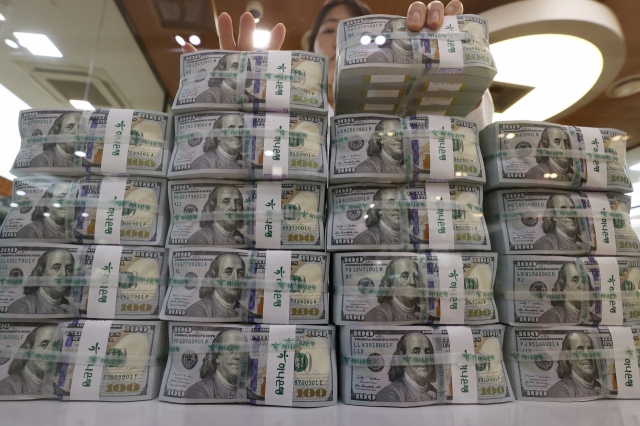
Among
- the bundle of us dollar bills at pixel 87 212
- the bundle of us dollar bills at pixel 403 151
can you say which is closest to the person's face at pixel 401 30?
the bundle of us dollar bills at pixel 403 151

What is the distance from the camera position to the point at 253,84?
1237 millimetres

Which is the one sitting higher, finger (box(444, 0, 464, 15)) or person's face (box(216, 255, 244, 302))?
finger (box(444, 0, 464, 15))

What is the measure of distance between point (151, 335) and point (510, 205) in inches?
50.5

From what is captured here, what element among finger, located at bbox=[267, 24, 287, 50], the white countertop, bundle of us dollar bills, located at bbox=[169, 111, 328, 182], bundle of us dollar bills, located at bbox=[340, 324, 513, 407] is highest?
finger, located at bbox=[267, 24, 287, 50]

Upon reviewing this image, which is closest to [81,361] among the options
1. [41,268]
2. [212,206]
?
[41,268]

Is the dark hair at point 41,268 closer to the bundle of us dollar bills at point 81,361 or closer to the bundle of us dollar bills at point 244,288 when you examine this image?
the bundle of us dollar bills at point 81,361

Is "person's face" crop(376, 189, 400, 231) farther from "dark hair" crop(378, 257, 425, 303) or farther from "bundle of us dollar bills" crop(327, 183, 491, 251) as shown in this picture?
"dark hair" crop(378, 257, 425, 303)

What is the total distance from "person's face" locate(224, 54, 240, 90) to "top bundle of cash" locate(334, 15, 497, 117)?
0.36 metres

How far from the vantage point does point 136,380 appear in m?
1.09

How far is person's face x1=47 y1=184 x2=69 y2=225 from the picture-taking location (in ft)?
3.93

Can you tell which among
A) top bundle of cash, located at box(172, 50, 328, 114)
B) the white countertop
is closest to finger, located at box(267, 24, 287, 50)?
top bundle of cash, located at box(172, 50, 328, 114)

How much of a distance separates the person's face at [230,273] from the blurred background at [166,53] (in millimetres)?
1218

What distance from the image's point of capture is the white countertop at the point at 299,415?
0.96 m

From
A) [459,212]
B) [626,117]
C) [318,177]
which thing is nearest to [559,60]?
[626,117]
